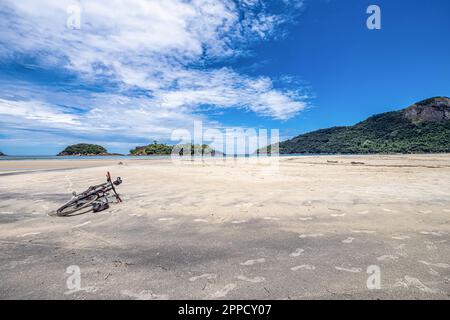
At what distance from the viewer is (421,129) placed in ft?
271

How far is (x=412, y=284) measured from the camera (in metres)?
3.35

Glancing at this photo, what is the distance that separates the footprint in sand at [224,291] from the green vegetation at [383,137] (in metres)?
72.6

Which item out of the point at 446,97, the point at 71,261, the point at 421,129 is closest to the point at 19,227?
the point at 71,261

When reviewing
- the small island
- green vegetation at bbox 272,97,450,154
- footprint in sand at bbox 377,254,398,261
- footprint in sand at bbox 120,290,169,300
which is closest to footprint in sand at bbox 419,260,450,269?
footprint in sand at bbox 377,254,398,261

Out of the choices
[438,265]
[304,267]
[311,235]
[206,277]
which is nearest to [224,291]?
[206,277]

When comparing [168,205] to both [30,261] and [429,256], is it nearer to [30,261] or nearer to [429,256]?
[30,261]

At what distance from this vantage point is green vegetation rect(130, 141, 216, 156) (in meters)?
85.8

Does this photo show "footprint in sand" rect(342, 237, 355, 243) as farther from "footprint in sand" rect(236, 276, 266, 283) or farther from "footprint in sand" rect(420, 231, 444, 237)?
"footprint in sand" rect(236, 276, 266, 283)

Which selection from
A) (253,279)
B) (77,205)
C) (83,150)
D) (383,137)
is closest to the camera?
(253,279)

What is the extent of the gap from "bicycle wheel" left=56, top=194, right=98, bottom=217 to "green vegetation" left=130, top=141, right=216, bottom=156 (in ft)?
246

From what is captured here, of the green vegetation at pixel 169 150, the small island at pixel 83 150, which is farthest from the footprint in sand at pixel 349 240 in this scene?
the small island at pixel 83 150

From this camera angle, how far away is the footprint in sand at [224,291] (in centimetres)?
318

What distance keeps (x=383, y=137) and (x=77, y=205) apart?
10508 cm

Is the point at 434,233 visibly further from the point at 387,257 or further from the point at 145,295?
the point at 145,295
